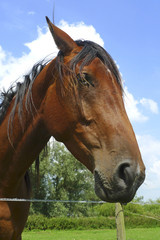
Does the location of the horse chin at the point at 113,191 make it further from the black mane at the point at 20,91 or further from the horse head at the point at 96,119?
the black mane at the point at 20,91

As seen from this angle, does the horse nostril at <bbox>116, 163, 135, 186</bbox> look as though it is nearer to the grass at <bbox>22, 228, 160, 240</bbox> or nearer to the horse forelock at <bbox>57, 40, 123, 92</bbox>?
the horse forelock at <bbox>57, 40, 123, 92</bbox>

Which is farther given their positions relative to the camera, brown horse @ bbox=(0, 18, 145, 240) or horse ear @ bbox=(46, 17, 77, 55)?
horse ear @ bbox=(46, 17, 77, 55)

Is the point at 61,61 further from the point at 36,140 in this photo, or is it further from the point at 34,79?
the point at 36,140

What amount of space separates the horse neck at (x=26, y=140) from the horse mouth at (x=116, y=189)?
0.85 metres

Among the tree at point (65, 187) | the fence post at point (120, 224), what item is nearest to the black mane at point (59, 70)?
the fence post at point (120, 224)

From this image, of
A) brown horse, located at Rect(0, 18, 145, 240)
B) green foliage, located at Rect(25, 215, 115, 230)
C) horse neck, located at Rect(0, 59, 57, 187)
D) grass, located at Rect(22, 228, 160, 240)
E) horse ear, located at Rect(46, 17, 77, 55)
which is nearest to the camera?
brown horse, located at Rect(0, 18, 145, 240)

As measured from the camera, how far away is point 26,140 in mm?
2549

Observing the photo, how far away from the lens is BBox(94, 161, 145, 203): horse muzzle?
69.9 inches

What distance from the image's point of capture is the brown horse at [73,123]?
1866mm

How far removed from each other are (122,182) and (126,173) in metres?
0.08

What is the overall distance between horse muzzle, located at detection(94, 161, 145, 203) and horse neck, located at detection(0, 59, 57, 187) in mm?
891

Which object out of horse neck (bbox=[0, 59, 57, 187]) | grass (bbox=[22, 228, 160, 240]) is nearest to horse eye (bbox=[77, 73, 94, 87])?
horse neck (bbox=[0, 59, 57, 187])

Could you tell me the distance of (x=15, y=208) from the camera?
2.72 metres

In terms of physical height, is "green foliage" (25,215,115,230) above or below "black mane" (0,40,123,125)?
below
